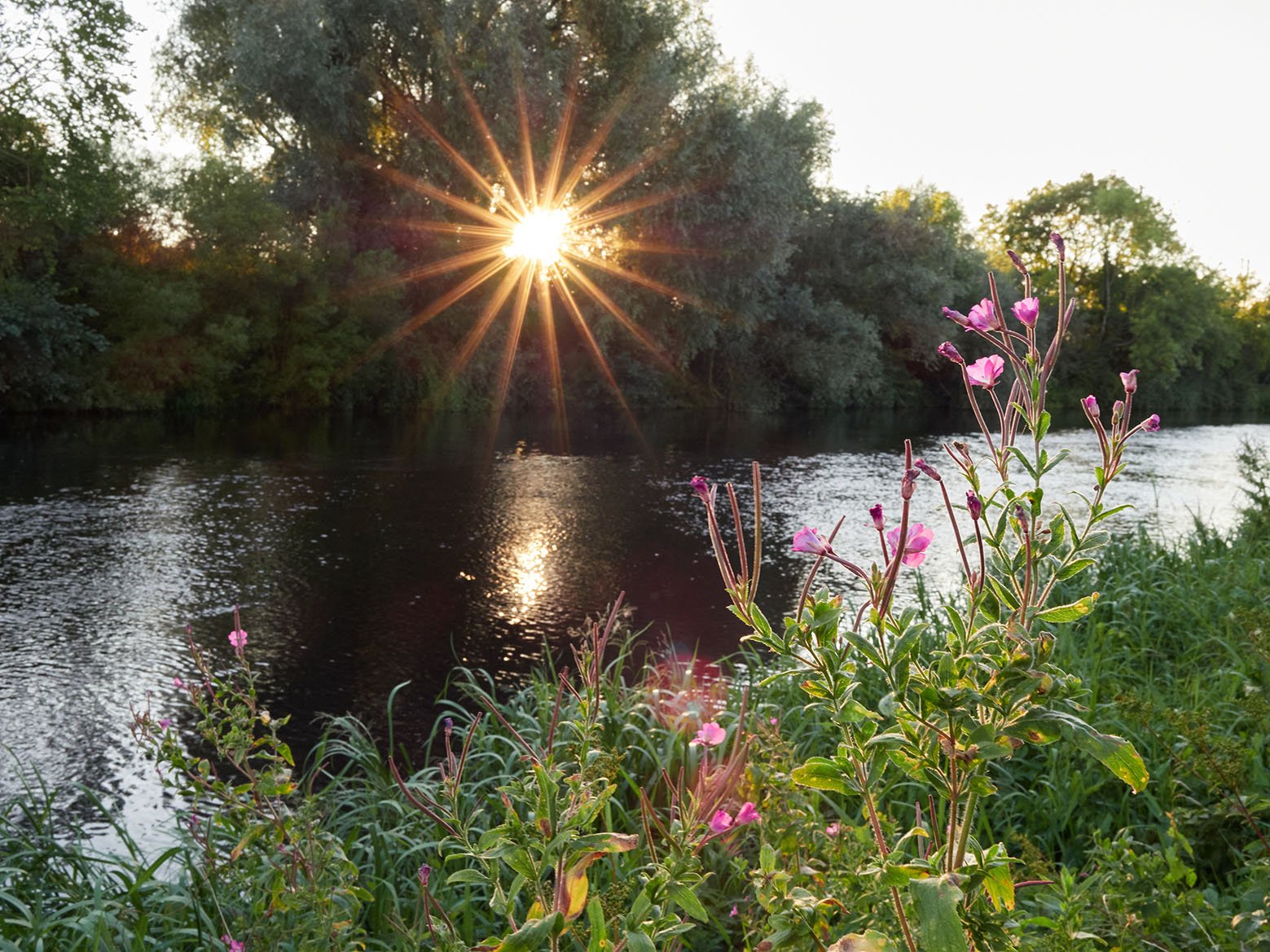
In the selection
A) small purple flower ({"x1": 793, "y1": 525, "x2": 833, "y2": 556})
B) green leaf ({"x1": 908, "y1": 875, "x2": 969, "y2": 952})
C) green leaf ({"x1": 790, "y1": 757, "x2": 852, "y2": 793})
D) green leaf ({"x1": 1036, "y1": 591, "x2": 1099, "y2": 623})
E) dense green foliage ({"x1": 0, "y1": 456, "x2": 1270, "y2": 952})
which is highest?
small purple flower ({"x1": 793, "y1": 525, "x2": 833, "y2": 556})

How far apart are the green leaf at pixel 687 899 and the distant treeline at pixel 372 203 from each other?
20573mm

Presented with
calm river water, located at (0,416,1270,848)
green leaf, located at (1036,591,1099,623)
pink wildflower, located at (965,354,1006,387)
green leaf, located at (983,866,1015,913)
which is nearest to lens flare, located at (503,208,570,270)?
calm river water, located at (0,416,1270,848)

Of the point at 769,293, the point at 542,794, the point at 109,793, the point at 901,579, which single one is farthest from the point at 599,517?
the point at 769,293

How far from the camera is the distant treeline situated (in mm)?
20078

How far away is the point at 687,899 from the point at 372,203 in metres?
27.0

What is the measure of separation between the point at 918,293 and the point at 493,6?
20.5m

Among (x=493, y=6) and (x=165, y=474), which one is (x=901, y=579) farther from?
(x=493, y=6)

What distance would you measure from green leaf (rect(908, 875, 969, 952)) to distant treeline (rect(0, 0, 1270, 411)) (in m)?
21.0

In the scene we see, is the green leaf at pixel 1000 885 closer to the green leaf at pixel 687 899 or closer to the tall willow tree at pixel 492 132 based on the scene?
the green leaf at pixel 687 899

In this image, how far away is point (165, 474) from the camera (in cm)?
1391

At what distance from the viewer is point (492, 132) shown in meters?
23.0

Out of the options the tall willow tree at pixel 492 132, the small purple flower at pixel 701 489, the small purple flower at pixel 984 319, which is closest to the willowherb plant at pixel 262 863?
the small purple flower at pixel 701 489

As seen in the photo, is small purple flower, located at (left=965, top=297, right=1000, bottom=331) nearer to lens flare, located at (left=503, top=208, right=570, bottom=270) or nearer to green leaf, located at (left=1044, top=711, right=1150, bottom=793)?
green leaf, located at (left=1044, top=711, right=1150, bottom=793)

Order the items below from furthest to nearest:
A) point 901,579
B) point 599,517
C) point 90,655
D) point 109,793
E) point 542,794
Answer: point 599,517 < point 901,579 < point 90,655 < point 109,793 < point 542,794
